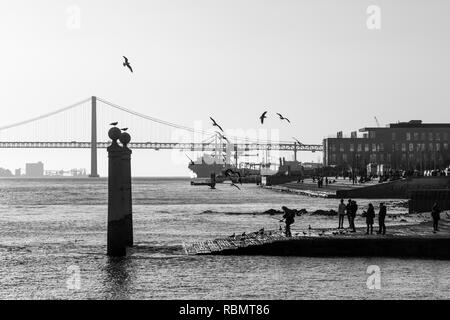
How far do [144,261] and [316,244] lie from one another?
6918mm

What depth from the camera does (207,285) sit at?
31047 mm

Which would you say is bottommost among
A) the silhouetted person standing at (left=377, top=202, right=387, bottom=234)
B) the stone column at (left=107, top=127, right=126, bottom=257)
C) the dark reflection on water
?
the dark reflection on water

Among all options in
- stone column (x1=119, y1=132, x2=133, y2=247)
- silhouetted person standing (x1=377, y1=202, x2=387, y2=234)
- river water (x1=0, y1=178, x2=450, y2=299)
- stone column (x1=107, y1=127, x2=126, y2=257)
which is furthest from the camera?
silhouetted person standing (x1=377, y1=202, x2=387, y2=234)

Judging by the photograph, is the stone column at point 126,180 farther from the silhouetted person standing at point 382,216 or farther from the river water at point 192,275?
the silhouetted person standing at point 382,216

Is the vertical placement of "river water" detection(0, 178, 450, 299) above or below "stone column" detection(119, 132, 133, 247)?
below

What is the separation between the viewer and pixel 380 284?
30.8 m

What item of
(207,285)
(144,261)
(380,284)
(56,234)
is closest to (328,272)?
(380,284)

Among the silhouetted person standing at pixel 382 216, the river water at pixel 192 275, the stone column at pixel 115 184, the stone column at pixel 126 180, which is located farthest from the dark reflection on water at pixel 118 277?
the silhouetted person standing at pixel 382 216

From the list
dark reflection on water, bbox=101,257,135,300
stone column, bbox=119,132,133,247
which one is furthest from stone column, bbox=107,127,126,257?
dark reflection on water, bbox=101,257,135,300

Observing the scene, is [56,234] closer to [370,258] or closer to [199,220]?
[199,220]

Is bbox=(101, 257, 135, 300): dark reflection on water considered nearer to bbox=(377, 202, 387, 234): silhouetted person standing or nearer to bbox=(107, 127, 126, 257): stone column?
bbox=(107, 127, 126, 257): stone column
